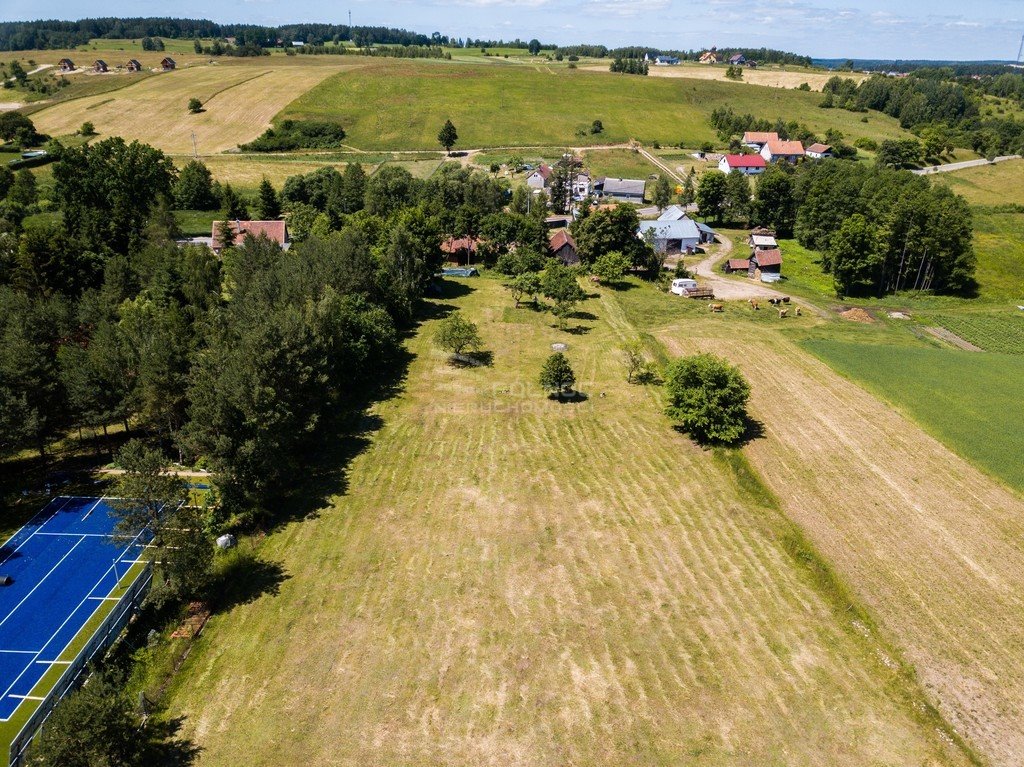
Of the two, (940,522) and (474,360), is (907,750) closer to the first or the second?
(940,522)

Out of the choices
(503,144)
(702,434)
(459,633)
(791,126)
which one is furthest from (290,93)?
(459,633)

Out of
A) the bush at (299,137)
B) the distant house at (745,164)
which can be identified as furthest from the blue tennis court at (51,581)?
the distant house at (745,164)

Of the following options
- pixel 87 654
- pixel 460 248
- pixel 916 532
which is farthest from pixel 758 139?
pixel 87 654

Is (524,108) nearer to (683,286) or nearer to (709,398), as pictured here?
(683,286)

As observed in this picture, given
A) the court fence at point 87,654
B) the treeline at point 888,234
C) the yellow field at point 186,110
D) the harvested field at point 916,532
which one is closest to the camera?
the court fence at point 87,654

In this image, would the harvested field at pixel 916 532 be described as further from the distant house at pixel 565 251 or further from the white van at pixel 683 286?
the distant house at pixel 565 251

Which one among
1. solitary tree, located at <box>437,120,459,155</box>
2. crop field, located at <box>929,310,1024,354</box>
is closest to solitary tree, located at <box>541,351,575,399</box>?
crop field, located at <box>929,310,1024,354</box>
